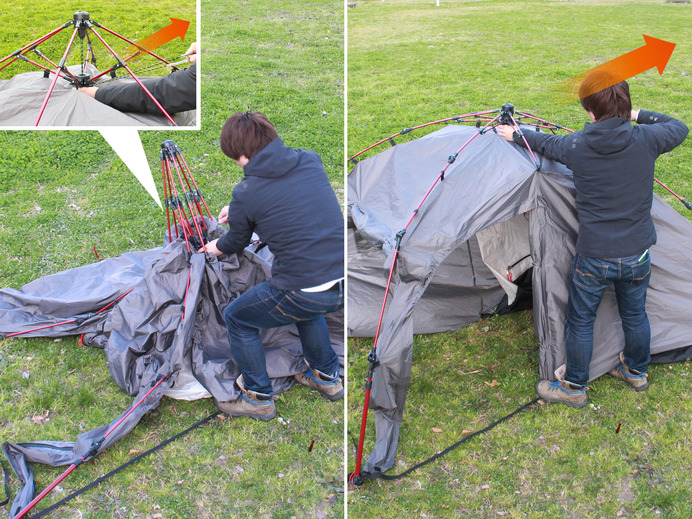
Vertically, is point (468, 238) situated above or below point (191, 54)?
below

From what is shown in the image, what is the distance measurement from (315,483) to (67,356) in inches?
75.6

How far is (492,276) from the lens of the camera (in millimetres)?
4766

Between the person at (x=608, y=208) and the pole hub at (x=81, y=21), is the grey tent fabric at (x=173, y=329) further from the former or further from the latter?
the person at (x=608, y=208)

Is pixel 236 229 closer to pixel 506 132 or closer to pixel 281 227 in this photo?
pixel 281 227

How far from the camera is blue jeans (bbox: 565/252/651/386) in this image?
11.3 feet

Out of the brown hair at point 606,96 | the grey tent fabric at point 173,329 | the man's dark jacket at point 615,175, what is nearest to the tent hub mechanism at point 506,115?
the man's dark jacket at point 615,175

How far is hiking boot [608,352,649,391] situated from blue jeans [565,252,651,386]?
58mm

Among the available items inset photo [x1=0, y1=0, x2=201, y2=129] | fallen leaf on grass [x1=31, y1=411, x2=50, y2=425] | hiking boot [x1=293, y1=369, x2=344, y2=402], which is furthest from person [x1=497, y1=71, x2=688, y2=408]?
fallen leaf on grass [x1=31, y1=411, x2=50, y2=425]

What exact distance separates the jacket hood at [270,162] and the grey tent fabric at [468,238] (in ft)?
2.52

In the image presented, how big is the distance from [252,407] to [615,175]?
237cm

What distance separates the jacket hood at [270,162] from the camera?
316cm

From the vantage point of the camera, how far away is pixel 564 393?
3799mm

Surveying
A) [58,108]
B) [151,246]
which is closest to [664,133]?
[58,108]

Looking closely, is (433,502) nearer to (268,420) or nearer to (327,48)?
(268,420)
